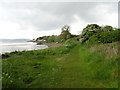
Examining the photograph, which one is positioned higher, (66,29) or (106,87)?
(66,29)

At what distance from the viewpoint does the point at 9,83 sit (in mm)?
14695

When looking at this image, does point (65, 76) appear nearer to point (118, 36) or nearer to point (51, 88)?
point (51, 88)

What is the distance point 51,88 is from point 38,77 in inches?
126

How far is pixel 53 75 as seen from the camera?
58.7 feet

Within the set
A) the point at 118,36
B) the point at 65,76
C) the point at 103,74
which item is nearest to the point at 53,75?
the point at 65,76

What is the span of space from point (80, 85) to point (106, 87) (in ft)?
5.73

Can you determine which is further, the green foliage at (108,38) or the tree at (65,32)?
Result: the tree at (65,32)

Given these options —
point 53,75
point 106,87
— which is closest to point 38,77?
point 53,75

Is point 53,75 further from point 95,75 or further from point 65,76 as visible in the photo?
point 95,75

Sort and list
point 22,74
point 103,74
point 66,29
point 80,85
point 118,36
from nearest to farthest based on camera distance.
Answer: point 80,85 → point 103,74 → point 22,74 → point 118,36 → point 66,29

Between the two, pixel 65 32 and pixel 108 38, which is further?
pixel 65 32

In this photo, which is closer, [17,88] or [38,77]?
[17,88]

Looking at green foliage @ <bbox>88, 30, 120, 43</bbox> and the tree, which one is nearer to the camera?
green foliage @ <bbox>88, 30, 120, 43</bbox>

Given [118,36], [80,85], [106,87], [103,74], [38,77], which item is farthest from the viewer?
[118,36]
